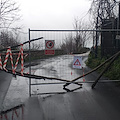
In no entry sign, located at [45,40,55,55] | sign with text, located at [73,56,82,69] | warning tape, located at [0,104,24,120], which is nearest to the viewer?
warning tape, located at [0,104,24,120]

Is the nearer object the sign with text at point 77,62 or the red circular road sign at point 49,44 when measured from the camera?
the red circular road sign at point 49,44

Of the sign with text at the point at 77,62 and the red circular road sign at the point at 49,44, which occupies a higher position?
the red circular road sign at the point at 49,44

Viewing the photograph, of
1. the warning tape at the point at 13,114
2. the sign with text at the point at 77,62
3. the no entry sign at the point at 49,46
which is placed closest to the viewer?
the warning tape at the point at 13,114

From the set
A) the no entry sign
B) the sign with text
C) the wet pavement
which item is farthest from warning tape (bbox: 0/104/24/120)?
the sign with text

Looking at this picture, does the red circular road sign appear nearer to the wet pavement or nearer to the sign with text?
the wet pavement

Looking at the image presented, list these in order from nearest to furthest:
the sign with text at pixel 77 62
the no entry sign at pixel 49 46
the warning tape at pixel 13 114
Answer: the warning tape at pixel 13 114 → the no entry sign at pixel 49 46 → the sign with text at pixel 77 62

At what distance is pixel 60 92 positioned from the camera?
262 inches

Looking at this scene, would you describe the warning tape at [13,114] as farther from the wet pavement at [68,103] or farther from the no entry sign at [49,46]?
the no entry sign at [49,46]

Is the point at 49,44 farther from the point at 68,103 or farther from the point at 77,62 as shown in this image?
the point at 68,103

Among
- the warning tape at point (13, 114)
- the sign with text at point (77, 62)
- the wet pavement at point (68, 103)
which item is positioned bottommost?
the warning tape at point (13, 114)

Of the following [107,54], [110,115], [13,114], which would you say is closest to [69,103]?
[110,115]

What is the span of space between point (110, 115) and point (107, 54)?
21.9 ft

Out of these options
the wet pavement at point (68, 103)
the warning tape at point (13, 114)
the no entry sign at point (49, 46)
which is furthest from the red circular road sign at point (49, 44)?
the warning tape at point (13, 114)

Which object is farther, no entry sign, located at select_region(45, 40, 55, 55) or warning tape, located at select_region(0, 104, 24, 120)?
no entry sign, located at select_region(45, 40, 55, 55)
